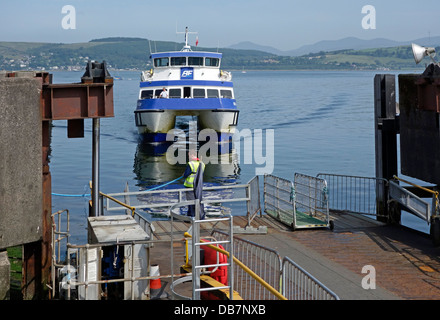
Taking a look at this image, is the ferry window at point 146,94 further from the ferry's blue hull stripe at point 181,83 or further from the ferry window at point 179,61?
the ferry window at point 179,61

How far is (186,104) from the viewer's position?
41.2 metres

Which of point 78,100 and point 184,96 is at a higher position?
point 184,96

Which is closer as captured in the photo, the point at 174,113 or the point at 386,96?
Answer: the point at 386,96

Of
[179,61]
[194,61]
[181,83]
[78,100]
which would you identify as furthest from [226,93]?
[78,100]

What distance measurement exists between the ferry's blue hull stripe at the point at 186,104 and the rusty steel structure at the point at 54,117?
2559 centimetres

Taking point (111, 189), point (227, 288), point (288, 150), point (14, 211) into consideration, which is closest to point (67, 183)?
point (111, 189)

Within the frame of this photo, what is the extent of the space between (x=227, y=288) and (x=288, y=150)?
4012 centimetres

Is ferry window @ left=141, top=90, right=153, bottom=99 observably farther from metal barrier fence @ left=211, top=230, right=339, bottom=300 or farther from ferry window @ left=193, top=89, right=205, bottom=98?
metal barrier fence @ left=211, top=230, right=339, bottom=300

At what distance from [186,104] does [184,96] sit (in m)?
2.05

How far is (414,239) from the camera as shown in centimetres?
1545

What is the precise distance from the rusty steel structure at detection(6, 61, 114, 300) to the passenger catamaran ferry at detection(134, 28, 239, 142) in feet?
85.0

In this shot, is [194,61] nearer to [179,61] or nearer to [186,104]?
[179,61]

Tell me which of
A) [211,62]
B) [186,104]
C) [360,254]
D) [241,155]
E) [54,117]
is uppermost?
[211,62]
